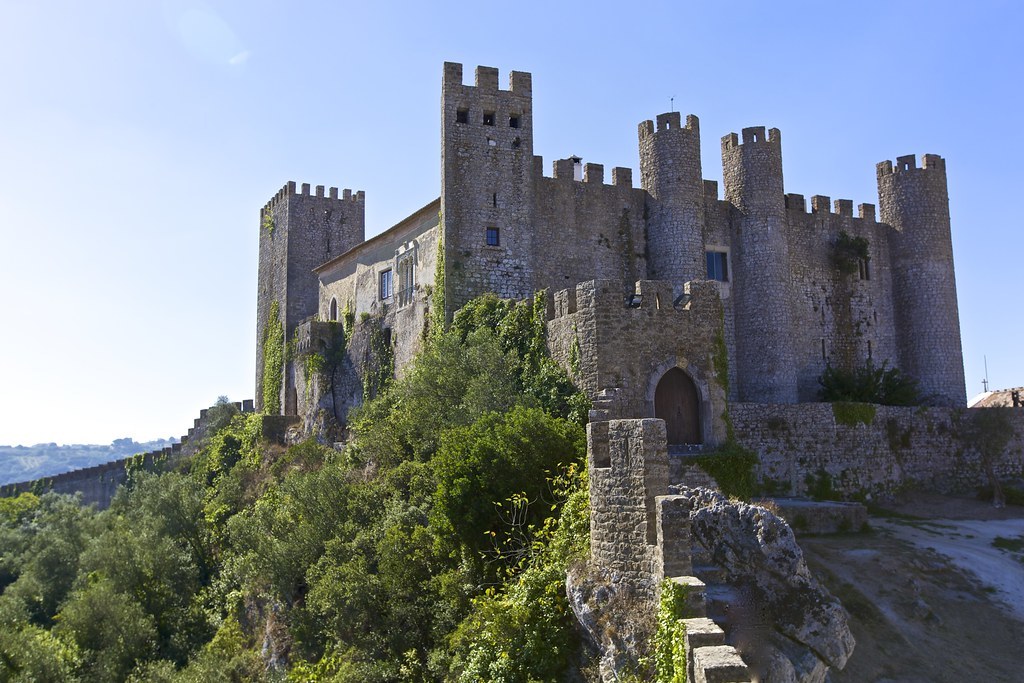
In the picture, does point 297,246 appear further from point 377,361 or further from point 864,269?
point 864,269

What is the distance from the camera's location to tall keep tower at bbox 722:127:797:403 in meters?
35.4

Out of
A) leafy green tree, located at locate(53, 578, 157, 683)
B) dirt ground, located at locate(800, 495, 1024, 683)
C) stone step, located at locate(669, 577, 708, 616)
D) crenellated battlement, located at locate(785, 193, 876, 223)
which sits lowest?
leafy green tree, located at locate(53, 578, 157, 683)

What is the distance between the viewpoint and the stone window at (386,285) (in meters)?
39.1

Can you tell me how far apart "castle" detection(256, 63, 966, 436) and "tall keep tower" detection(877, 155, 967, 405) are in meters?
0.06

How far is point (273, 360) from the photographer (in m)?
50.5

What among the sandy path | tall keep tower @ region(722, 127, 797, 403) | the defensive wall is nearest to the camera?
the sandy path

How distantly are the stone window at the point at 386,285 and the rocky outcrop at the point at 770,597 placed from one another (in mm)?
25592

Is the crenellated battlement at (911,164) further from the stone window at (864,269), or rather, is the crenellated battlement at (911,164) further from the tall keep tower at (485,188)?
the tall keep tower at (485,188)

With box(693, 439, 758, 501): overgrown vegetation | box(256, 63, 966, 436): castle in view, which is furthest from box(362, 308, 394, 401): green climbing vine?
box(693, 439, 758, 501): overgrown vegetation

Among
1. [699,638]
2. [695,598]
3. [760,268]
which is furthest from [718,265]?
[699,638]

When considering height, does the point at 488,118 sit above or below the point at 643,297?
above

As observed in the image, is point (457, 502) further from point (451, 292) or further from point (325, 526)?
point (451, 292)

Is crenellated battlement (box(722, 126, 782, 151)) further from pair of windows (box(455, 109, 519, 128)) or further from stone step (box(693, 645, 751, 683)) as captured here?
stone step (box(693, 645, 751, 683))

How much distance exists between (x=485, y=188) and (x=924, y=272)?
62.0 feet
